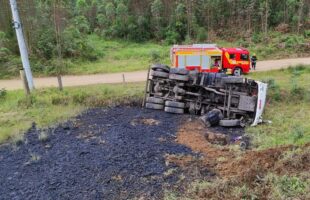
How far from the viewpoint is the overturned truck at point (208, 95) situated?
1304 cm

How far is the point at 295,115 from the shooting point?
1344cm

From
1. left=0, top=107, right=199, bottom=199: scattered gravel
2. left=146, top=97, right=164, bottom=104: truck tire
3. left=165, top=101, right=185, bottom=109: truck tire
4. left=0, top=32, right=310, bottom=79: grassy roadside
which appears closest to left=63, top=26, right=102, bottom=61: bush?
left=0, top=32, right=310, bottom=79: grassy roadside

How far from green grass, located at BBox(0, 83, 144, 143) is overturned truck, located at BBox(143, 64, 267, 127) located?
61.1 inches

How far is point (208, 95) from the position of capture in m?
14.2

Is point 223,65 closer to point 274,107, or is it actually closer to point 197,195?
point 274,107

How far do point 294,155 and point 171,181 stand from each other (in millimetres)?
3016

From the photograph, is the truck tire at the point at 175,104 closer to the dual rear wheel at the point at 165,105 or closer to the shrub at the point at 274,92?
the dual rear wheel at the point at 165,105

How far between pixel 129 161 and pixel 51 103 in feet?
24.8

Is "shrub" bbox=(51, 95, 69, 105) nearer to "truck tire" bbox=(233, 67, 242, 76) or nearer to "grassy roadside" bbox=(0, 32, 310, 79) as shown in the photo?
"grassy roadside" bbox=(0, 32, 310, 79)

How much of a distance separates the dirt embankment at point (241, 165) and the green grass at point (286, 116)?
1501 mm

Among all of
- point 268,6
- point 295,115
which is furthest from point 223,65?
point 268,6

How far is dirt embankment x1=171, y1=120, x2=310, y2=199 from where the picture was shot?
275 inches

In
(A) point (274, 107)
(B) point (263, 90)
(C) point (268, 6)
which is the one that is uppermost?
(C) point (268, 6)

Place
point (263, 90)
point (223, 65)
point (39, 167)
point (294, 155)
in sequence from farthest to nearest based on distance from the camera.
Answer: point (223, 65) → point (263, 90) → point (39, 167) → point (294, 155)
